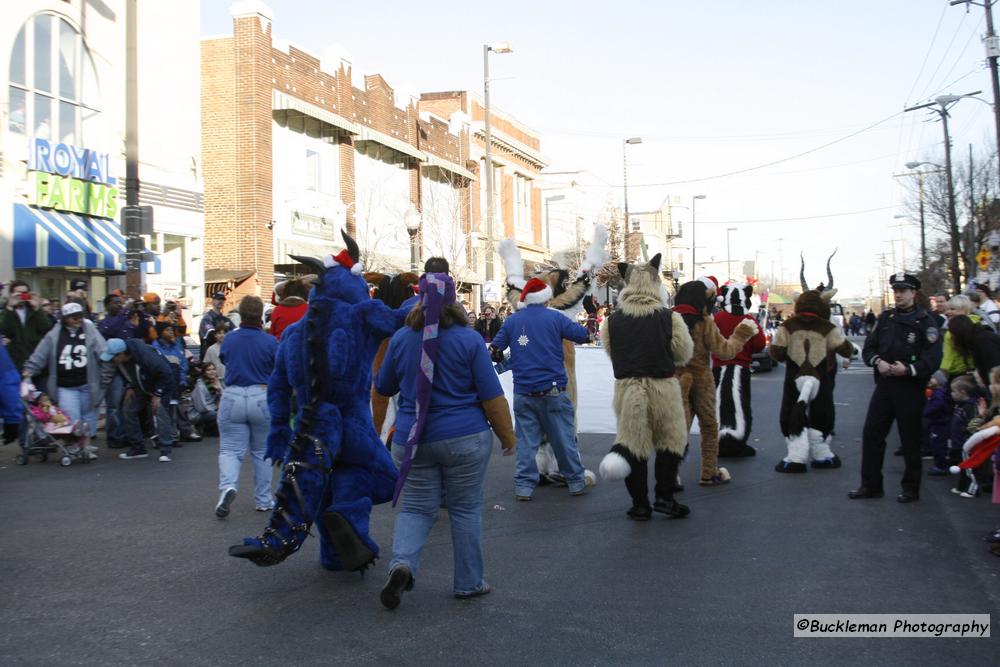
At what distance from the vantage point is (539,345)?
9.05 metres

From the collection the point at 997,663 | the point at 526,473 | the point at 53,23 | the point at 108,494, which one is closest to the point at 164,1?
the point at 53,23

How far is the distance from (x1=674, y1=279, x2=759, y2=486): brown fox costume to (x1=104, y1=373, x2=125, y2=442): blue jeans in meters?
7.08

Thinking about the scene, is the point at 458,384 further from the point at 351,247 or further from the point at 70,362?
the point at 70,362

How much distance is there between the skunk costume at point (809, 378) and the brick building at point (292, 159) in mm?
16080

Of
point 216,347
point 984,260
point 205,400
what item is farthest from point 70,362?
point 984,260

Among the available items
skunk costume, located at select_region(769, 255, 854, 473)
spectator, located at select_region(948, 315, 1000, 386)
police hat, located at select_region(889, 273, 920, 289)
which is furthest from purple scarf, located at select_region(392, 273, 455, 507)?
skunk costume, located at select_region(769, 255, 854, 473)

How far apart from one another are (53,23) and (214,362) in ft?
31.8

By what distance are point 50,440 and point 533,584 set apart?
25.4ft

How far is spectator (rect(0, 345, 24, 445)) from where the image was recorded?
21.0ft

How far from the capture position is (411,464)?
5.52m

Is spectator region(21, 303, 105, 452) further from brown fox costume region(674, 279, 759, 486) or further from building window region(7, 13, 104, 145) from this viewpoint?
building window region(7, 13, 104, 145)

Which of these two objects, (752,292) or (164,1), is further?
(164,1)

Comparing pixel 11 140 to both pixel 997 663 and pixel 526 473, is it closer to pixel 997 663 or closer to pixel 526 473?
pixel 526 473

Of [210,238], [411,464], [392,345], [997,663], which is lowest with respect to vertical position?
[997,663]
